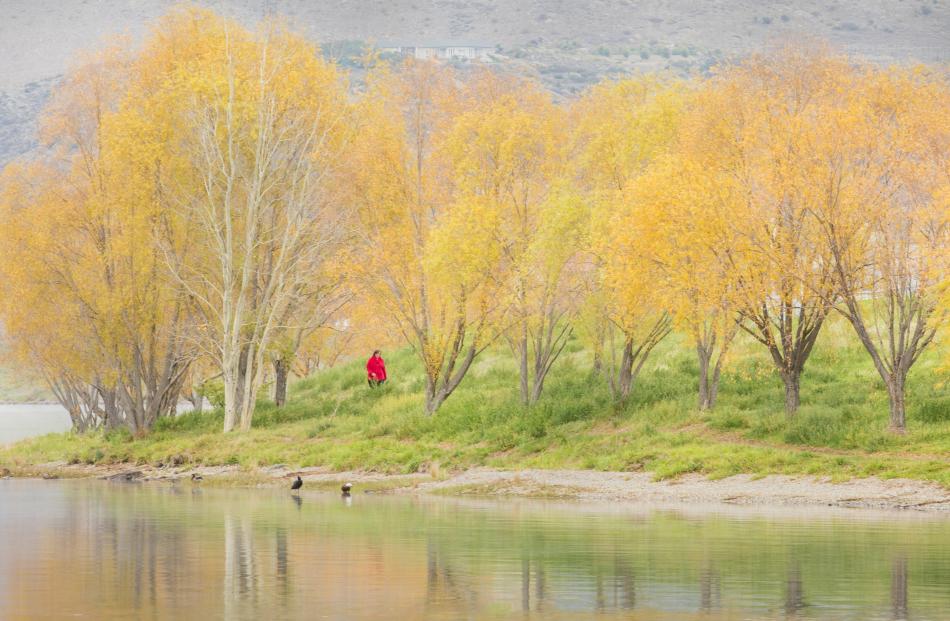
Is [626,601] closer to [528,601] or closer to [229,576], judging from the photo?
[528,601]

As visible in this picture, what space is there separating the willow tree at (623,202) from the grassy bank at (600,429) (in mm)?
1803

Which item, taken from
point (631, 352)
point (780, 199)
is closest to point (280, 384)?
point (631, 352)

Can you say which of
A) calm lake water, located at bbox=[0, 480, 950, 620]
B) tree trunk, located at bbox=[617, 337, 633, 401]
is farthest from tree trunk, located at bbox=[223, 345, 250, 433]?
calm lake water, located at bbox=[0, 480, 950, 620]

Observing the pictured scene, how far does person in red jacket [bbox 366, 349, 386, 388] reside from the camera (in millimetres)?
53722

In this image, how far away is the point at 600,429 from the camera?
41.8m

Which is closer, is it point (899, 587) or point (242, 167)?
point (899, 587)

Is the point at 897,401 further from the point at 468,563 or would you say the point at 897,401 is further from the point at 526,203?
the point at 468,563

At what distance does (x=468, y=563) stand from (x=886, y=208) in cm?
2010

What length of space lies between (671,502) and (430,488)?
23.9 ft

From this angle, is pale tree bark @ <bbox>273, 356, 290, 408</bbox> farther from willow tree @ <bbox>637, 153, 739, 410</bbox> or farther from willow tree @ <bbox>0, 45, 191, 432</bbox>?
willow tree @ <bbox>637, 153, 739, 410</bbox>

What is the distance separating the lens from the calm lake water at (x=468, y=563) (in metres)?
15.9

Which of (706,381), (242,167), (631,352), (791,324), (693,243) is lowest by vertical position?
(706,381)

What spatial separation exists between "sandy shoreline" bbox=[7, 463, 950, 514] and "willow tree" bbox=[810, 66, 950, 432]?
4.25 metres

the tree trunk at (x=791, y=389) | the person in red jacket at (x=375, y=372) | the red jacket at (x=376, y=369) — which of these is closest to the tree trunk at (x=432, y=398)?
the person in red jacket at (x=375, y=372)
